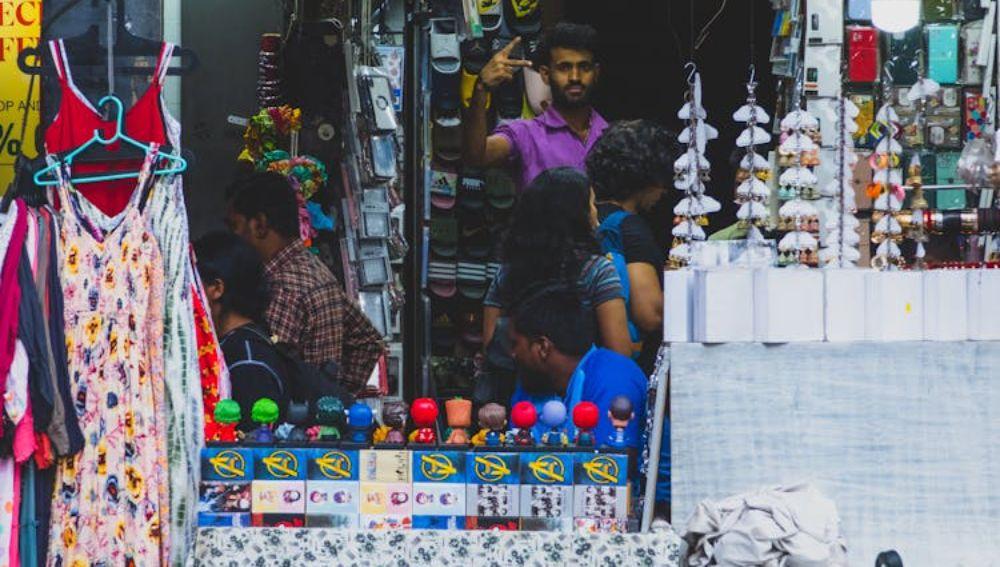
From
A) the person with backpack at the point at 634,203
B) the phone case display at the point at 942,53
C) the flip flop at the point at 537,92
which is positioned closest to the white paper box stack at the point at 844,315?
the person with backpack at the point at 634,203

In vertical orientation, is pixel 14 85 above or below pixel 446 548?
above

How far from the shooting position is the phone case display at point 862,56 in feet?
26.1

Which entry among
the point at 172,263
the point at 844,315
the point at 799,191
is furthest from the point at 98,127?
the point at 844,315

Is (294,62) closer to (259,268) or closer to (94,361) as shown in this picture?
(259,268)

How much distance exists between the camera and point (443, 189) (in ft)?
29.0

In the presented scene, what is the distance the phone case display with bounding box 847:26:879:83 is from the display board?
2.85 m

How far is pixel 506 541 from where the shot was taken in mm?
5191

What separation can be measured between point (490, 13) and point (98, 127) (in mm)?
3414

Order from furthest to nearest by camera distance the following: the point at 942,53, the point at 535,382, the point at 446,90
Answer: the point at 446,90, the point at 942,53, the point at 535,382

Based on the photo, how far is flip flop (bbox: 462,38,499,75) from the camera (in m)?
8.75

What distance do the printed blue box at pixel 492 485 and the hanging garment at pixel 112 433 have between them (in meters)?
0.90

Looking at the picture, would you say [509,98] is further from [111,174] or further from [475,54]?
[111,174]

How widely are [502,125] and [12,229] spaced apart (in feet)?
9.85

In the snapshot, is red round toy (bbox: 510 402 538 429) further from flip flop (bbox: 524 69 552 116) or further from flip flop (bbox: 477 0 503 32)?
flip flop (bbox: 477 0 503 32)
